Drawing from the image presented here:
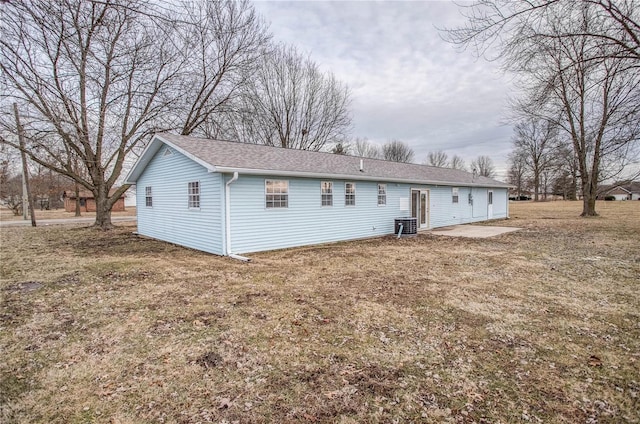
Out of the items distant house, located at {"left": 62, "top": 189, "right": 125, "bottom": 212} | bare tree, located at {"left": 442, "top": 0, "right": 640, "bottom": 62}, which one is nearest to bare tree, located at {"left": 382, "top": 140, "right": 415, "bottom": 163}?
distant house, located at {"left": 62, "top": 189, "right": 125, "bottom": 212}

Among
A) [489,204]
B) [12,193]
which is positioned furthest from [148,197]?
[12,193]

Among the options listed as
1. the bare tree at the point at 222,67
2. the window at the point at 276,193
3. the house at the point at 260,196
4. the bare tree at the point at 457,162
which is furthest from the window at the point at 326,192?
the bare tree at the point at 457,162

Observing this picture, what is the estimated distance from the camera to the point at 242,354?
12.0ft

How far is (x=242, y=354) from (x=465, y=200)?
60.9 ft

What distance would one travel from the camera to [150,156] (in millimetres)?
13039

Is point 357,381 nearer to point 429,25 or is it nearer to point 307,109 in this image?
point 429,25

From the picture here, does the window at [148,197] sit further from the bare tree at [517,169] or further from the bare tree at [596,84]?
the bare tree at [517,169]

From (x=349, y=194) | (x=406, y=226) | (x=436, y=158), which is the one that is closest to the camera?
(x=349, y=194)

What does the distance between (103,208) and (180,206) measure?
8.46 metres

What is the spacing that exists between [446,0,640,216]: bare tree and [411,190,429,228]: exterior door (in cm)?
770

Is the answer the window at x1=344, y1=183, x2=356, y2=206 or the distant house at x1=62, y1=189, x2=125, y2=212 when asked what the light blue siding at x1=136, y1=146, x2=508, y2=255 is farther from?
the distant house at x1=62, y1=189, x2=125, y2=212

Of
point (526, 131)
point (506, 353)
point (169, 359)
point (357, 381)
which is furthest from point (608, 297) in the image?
point (526, 131)

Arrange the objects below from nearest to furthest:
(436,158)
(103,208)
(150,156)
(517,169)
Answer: (150,156)
(103,208)
(517,169)
(436,158)

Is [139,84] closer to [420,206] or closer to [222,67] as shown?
[222,67]
